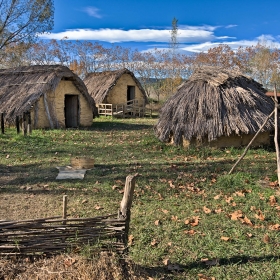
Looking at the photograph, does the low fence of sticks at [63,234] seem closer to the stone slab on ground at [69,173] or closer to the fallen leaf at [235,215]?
the fallen leaf at [235,215]

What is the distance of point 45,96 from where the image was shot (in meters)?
16.6

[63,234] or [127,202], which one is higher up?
[127,202]

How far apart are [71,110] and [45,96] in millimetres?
2595

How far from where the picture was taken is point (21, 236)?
372 centimetres

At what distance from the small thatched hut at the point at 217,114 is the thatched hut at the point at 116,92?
1280cm

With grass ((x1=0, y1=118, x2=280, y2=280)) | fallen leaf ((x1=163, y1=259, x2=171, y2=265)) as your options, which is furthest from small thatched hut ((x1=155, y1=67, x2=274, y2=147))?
fallen leaf ((x1=163, y1=259, x2=171, y2=265))

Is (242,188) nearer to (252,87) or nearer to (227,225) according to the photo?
(227,225)

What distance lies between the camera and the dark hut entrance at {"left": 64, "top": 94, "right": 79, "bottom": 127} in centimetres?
1855

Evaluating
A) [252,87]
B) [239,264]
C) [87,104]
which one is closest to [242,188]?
[239,264]

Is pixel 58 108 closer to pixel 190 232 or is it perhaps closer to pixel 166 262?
pixel 190 232

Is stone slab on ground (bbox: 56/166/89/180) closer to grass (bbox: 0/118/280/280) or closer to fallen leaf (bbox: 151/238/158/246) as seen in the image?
grass (bbox: 0/118/280/280)

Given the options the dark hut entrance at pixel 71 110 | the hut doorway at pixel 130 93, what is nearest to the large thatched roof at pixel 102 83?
the hut doorway at pixel 130 93

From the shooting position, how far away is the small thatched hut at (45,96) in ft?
53.0

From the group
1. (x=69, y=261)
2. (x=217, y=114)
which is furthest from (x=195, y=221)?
(x=217, y=114)
